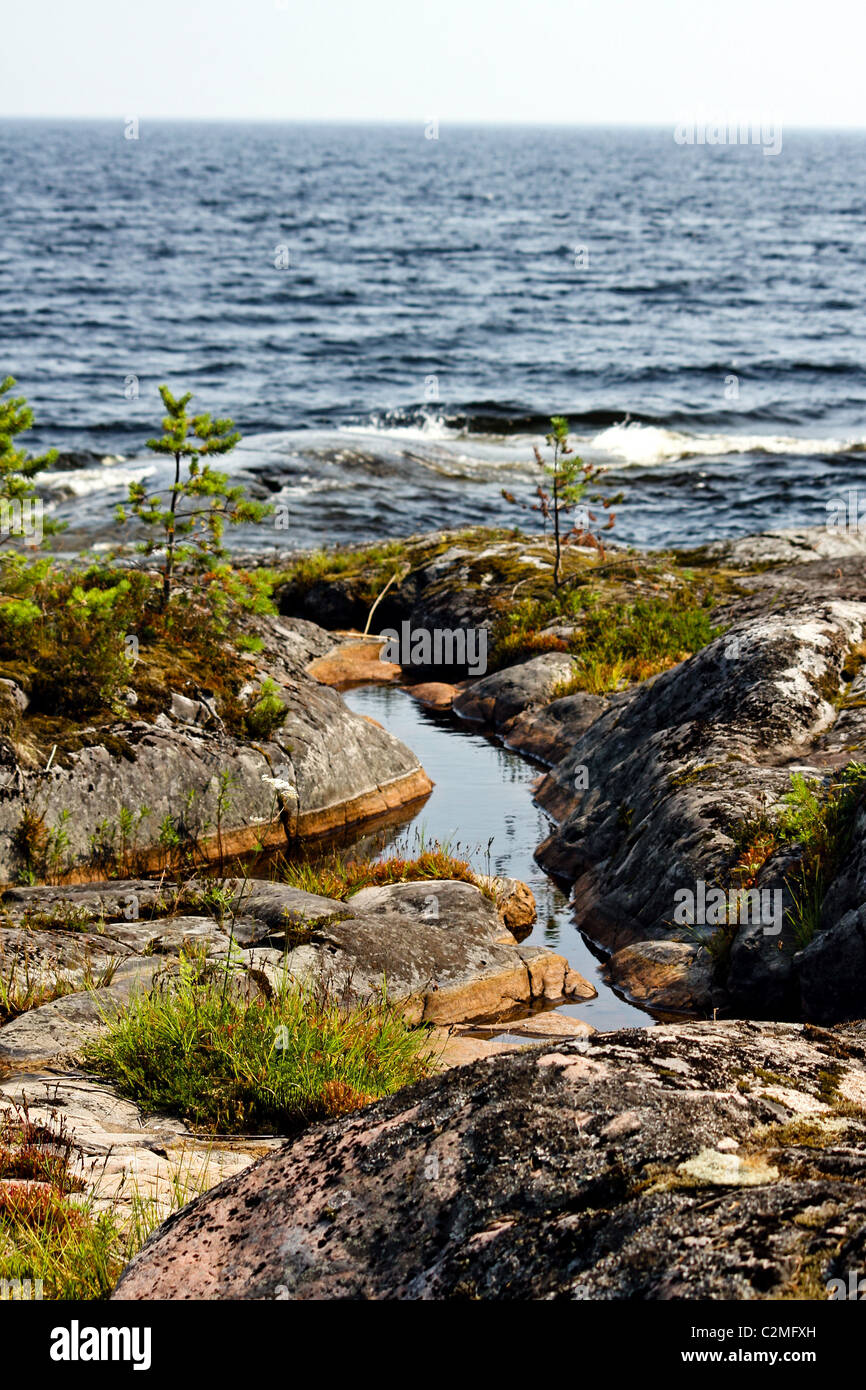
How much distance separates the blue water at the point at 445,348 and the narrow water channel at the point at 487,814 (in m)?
10.9

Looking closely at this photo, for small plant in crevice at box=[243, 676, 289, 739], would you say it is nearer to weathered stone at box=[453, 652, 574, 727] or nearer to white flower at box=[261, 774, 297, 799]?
white flower at box=[261, 774, 297, 799]

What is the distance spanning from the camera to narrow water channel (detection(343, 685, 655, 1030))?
9.08m

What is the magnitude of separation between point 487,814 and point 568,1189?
8552 mm

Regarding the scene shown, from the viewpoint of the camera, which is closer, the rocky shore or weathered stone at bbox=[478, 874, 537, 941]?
the rocky shore

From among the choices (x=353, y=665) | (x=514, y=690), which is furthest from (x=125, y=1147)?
(x=353, y=665)

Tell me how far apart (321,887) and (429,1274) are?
6.28 metres

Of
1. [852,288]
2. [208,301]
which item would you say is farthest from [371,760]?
[852,288]

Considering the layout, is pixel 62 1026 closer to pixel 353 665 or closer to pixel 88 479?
pixel 353 665

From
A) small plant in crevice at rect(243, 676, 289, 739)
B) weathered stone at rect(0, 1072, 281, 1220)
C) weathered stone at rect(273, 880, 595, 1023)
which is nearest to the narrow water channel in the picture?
weathered stone at rect(273, 880, 595, 1023)

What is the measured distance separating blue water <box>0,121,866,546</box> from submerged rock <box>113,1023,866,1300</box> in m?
21.4

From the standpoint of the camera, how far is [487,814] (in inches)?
470

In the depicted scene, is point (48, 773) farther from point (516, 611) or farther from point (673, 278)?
point (673, 278)

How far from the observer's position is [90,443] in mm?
33500
